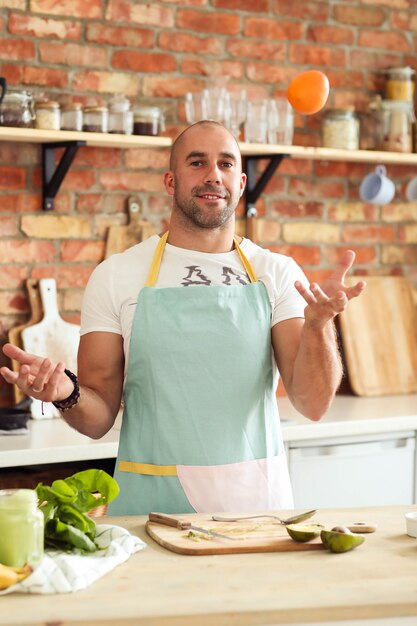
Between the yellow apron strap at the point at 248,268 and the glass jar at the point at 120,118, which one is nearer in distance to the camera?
the yellow apron strap at the point at 248,268

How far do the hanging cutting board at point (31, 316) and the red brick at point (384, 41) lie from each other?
66.0 inches

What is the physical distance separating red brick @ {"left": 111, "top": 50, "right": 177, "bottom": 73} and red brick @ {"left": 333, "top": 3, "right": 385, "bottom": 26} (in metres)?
0.78

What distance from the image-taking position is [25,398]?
334cm

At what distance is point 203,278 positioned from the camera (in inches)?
97.0

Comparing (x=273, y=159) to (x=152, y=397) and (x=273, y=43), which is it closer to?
(x=273, y=43)

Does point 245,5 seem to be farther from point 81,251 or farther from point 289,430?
point 289,430

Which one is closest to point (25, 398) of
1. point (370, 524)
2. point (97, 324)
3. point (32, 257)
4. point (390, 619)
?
point (32, 257)

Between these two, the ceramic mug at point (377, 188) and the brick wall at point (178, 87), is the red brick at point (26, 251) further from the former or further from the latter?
the ceramic mug at point (377, 188)

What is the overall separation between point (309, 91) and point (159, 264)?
757 mm

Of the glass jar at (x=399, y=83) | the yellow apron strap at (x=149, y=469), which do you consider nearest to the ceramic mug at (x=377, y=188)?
the glass jar at (x=399, y=83)

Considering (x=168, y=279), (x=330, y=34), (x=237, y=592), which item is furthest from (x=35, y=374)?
(x=330, y=34)

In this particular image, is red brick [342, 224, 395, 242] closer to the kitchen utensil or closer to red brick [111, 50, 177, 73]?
red brick [111, 50, 177, 73]

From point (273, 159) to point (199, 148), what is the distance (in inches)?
52.9

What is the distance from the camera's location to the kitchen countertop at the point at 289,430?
2850mm
